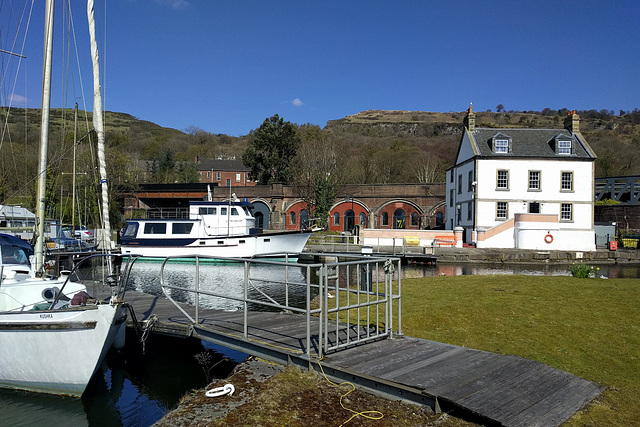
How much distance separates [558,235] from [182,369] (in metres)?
31.0

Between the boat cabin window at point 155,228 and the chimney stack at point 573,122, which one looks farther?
the chimney stack at point 573,122

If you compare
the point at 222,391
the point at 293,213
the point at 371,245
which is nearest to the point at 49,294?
the point at 222,391

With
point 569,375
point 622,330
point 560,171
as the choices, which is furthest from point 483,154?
point 569,375

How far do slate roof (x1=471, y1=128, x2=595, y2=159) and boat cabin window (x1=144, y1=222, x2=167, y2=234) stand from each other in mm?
23937

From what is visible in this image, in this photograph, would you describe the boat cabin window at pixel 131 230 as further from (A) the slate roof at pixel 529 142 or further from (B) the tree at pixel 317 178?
(A) the slate roof at pixel 529 142

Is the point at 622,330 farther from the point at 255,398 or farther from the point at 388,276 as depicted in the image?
the point at 255,398

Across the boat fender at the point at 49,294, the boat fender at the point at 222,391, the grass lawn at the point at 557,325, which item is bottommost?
the boat fender at the point at 222,391

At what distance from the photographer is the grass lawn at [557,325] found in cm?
566

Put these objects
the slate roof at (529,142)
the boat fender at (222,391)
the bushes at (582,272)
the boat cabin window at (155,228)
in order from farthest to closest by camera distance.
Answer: the slate roof at (529,142) → the boat cabin window at (155,228) → the bushes at (582,272) → the boat fender at (222,391)

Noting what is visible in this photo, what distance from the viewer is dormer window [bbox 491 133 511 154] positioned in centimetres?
3772

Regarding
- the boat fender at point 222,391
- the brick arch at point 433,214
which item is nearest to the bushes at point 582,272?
the boat fender at point 222,391

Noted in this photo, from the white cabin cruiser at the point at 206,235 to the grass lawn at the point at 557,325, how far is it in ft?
55.3

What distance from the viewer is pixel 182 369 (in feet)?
30.1

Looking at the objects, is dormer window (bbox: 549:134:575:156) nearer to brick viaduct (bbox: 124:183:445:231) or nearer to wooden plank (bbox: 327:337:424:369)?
brick viaduct (bbox: 124:183:445:231)
